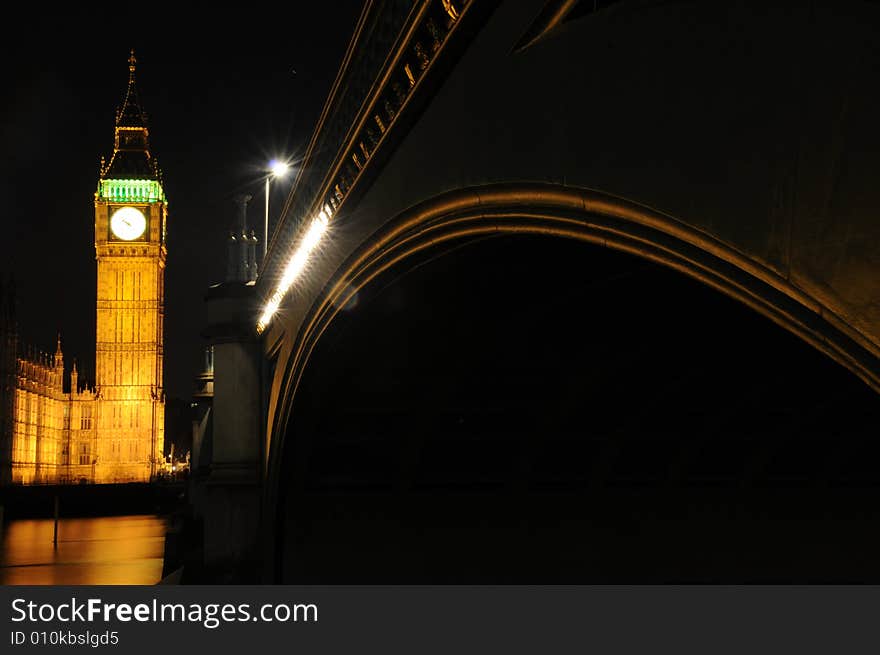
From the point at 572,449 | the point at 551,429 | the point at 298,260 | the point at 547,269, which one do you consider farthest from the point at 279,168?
the point at 547,269

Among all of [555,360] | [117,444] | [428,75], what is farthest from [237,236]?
[117,444]

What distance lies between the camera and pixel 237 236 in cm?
1762

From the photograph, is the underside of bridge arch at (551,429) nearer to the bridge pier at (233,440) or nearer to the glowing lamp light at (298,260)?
the glowing lamp light at (298,260)

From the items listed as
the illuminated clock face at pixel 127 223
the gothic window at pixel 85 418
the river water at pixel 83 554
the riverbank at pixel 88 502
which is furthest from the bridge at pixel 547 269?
the illuminated clock face at pixel 127 223

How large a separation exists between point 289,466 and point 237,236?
5291mm

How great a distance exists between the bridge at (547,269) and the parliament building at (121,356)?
6622 centimetres

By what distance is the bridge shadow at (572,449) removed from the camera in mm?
9672

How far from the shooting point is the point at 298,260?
10984mm

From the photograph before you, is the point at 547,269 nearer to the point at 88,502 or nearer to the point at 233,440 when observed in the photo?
the point at 233,440

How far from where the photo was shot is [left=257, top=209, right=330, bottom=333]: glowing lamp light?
9578mm

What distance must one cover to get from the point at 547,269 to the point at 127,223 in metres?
79.4

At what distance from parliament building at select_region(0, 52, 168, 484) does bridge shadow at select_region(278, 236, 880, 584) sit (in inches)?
2616

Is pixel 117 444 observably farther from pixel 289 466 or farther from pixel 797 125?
pixel 797 125

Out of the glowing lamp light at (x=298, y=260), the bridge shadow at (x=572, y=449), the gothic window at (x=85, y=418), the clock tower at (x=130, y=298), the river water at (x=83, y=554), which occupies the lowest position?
the river water at (x=83, y=554)
